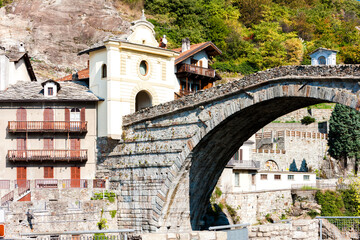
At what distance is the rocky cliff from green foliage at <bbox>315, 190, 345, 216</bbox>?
27219mm

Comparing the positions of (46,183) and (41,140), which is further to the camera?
(41,140)

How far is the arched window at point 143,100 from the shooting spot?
41481 mm

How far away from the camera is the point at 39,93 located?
40094 mm

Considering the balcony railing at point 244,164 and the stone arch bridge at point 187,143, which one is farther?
the balcony railing at point 244,164

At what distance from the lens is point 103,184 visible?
38062 millimetres

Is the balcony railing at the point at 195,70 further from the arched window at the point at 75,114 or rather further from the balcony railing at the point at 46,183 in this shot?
the balcony railing at the point at 46,183

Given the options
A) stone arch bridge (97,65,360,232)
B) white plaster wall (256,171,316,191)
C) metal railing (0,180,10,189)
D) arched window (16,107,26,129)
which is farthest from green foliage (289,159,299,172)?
metal railing (0,180,10,189)

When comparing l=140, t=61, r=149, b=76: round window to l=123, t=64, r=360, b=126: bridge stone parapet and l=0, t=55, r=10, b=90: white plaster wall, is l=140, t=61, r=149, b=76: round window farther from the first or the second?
l=0, t=55, r=10, b=90: white plaster wall

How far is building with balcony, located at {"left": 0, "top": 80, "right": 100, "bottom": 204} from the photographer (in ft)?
127

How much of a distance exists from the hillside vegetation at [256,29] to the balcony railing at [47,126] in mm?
38608

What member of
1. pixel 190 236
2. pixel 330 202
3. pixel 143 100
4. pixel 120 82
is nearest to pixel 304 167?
pixel 330 202

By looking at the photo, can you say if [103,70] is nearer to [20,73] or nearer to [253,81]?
[20,73]

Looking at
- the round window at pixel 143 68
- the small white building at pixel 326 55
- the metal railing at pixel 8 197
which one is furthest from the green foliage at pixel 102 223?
the small white building at pixel 326 55

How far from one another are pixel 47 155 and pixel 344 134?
37026 millimetres
